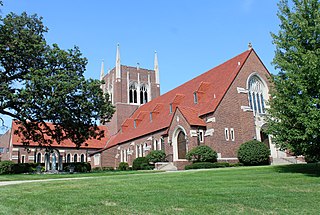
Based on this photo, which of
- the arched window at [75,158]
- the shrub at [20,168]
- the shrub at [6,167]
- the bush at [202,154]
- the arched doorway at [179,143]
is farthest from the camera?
the arched window at [75,158]

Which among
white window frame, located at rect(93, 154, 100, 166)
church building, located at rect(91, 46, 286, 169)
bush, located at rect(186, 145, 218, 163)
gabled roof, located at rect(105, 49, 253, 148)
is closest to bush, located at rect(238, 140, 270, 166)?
church building, located at rect(91, 46, 286, 169)

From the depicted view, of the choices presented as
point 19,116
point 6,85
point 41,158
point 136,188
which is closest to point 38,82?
point 6,85

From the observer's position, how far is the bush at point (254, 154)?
26344mm

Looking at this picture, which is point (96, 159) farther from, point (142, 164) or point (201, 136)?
point (201, 136)

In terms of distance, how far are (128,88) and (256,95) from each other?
26.9m

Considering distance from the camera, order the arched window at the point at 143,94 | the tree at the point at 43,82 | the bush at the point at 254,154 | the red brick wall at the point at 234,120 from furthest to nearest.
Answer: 1. the arched window at the point at 143,94
2. the red brick wall at the point at 234,120
3. the bush at the point at 254,154
4. the tree at the point at 43,82

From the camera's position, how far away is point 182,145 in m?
30.4

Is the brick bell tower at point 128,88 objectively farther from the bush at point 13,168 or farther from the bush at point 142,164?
the bush at point 142,164

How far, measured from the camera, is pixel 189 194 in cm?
1038

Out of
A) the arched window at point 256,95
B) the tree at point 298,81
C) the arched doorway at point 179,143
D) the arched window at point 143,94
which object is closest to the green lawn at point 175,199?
the tree at point 298,81

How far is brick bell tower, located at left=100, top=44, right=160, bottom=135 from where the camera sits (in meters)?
53.6

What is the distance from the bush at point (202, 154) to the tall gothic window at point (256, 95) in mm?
7991

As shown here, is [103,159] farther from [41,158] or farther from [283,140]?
[283,140]

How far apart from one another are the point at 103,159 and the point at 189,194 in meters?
39.3
